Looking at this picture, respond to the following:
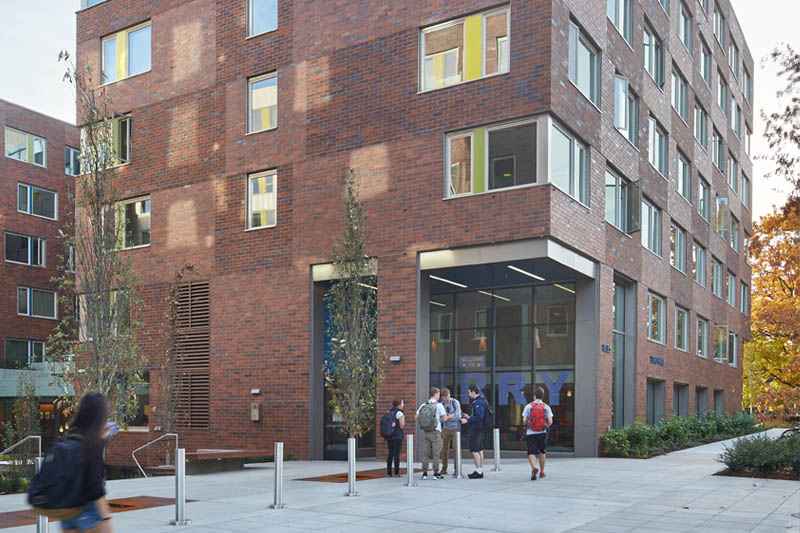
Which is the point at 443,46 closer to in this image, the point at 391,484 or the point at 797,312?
the point at 391,484

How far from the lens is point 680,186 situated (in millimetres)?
34000

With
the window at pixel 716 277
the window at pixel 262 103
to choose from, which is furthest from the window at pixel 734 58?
the window at pixel 262 103

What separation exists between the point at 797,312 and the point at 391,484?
22.1 m

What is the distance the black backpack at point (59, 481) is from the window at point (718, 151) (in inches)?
1547

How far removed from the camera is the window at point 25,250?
43969 mm

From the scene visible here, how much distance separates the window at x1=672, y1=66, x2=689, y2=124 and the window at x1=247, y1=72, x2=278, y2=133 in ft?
53.2

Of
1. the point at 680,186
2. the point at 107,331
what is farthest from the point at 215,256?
the point at 680,186

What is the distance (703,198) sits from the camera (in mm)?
38625

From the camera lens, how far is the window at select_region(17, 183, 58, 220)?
4459cm

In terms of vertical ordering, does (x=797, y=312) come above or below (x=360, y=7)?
below

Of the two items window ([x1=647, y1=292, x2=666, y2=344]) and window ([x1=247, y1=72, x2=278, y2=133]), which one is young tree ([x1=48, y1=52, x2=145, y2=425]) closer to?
window ([x1=247, y1=72, x2=278, y2=133])

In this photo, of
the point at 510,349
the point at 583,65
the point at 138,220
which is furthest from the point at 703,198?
the point at 138,220

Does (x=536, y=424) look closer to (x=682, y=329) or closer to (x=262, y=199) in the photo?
(x=262, y=199)

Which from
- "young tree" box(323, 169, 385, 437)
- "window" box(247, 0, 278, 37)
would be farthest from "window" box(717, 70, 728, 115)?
"young tree" box(323, 169, 385, 437)
